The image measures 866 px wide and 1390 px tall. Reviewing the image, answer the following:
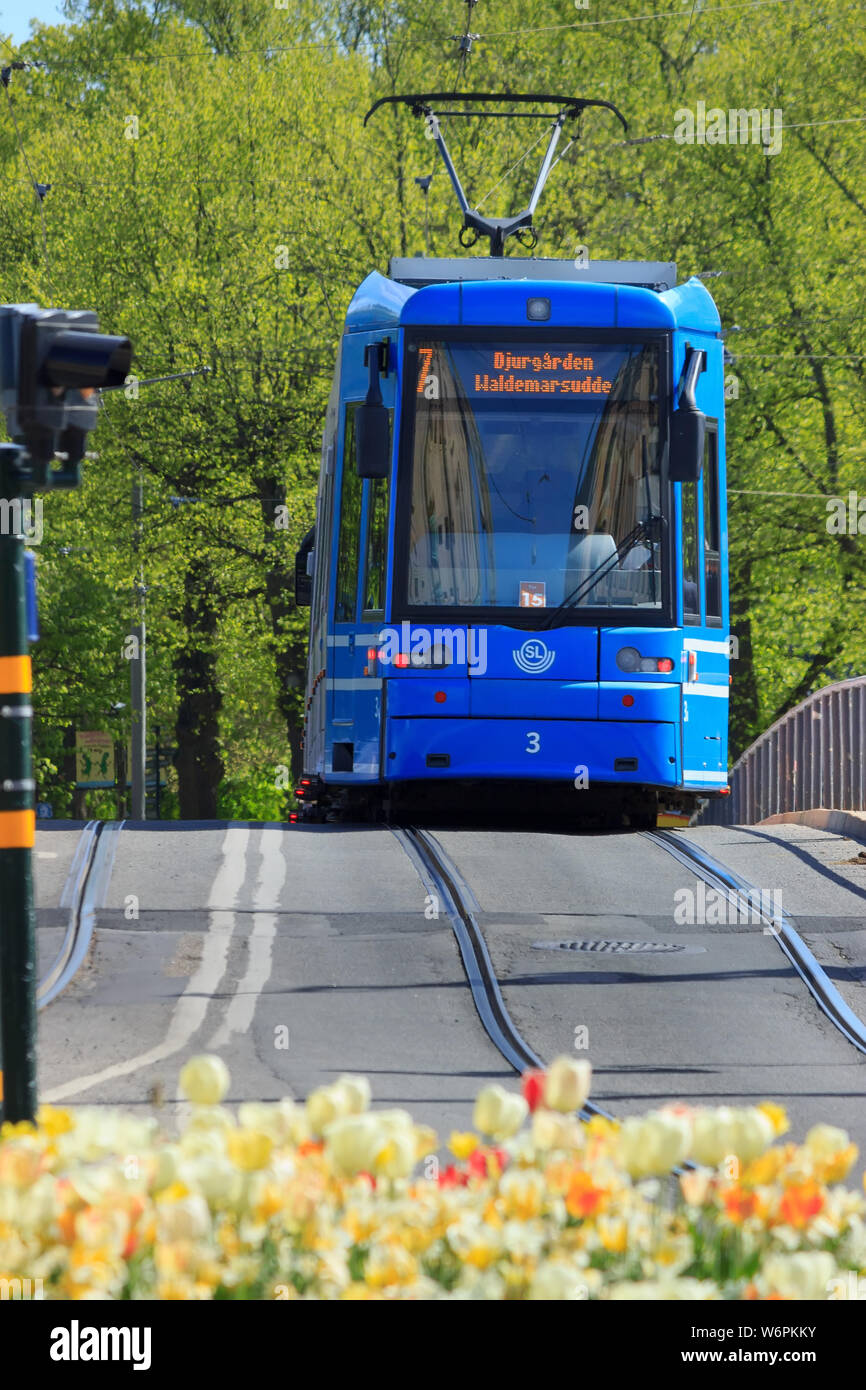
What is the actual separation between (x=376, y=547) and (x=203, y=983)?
5.34m

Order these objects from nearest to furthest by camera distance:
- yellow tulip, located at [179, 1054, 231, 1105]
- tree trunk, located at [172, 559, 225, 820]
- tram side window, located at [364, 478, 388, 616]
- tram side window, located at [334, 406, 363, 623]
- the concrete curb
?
yellow tulip, located at [179, 1054, 231, 1105], tram side window, located at [364, 478, 388, 616], tram side window, located at [334, 406, 363, 623], the concrete curb, tree trunk, located at [172, 559, 225, 820]

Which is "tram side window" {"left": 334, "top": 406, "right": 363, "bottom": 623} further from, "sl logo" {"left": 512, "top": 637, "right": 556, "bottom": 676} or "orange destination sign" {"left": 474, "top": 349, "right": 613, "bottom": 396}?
"sl logo" {"left": 512, "top": 637, "right": 556, "bottom": 676}

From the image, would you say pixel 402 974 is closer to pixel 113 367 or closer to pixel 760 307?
pixel 113 367

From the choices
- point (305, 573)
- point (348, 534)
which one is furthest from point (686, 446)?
point (305, 573)

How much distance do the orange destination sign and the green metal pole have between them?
8.42 m

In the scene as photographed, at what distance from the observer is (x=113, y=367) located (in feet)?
19.2

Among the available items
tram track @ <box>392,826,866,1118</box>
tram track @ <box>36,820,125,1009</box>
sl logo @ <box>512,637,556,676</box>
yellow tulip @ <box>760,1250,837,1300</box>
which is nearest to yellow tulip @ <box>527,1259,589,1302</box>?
yellow tulip @ <box>760,1250,837,1300</box>

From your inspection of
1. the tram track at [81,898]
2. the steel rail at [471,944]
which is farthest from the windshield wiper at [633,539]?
the tram track at [81,898]

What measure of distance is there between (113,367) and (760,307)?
26.4 m

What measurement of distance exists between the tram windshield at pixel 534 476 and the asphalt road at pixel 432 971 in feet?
5.79

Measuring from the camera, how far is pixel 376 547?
14289 millimetres

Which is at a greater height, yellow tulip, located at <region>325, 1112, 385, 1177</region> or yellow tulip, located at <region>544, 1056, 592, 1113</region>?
yellow tulip, located at <region>544, 1056, 592, 1113</region>

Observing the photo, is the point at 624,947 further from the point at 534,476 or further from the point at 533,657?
the point at 534,476

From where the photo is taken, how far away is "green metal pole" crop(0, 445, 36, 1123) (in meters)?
5.63
